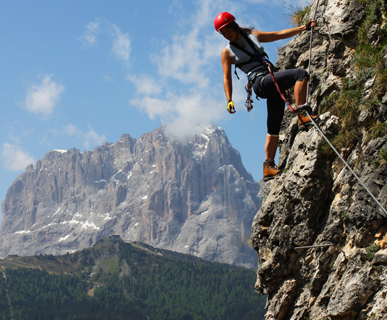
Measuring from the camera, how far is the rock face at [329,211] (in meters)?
7.18

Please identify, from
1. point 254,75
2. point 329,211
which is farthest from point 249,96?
point 329,211

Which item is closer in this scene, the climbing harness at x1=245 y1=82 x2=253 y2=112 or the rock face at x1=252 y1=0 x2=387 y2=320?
the rock face at x1=252 y1=0 x2=387 y2=320

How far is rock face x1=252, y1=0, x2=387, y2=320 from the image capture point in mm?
7180

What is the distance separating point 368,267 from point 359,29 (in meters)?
5.22

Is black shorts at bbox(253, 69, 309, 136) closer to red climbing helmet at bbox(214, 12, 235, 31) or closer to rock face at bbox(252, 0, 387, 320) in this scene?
rock face at bbox(252, 0, 387, 320)

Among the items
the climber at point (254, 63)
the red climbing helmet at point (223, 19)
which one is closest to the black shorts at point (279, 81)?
the climber at point (254, 63)

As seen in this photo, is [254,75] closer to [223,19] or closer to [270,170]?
[223,19]

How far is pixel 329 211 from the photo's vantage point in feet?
28.8

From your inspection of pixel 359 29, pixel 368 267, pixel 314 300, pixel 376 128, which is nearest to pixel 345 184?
pixel 376 128

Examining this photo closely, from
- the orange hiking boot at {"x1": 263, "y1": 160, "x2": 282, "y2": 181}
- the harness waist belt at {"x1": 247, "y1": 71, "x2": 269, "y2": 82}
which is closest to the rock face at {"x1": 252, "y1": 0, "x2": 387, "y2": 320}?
the orange hiking boot at {"x1": 263, "y1": 160, "x2": 282, "y2": 181}

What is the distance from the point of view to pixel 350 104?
864 cm

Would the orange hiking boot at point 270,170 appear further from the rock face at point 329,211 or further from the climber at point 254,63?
the climber at point 254,63

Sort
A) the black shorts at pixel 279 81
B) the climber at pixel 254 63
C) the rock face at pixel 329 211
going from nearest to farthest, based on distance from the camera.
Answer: the rock face at pixel 329 211 → the climber at pixel 254 63 → the black shorts at pixel 279 81

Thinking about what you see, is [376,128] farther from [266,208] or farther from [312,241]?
[266,208]
